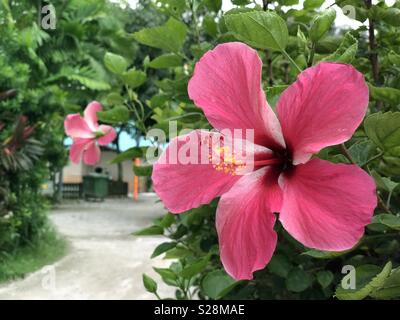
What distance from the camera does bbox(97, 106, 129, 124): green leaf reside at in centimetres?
123

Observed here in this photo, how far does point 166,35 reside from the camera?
1.06 meters

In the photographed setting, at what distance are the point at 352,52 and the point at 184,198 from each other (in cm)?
25

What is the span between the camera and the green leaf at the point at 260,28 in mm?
554

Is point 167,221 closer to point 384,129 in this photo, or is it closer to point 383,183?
point 383,183

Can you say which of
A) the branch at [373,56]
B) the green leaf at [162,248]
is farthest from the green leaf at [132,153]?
the branch at [373,56]

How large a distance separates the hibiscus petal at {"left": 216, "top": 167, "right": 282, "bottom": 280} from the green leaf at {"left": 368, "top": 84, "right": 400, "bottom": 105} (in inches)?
8.4

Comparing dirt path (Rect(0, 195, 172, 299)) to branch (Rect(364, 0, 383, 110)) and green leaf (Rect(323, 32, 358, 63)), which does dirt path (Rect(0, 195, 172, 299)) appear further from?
green leaf (Rect(323, 32, 358, 63))

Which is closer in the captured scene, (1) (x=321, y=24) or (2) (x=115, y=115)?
(1) (x=321, y=24)

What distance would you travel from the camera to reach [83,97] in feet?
37.4

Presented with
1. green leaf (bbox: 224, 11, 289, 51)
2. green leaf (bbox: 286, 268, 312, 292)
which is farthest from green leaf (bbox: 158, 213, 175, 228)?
green leaf (bbox: 224, 11, 289, 51)

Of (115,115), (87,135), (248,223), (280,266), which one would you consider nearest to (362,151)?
(248,223)

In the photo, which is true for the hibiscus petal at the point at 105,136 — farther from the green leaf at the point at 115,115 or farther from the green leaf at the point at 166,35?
the green leaf at the point at 166,35

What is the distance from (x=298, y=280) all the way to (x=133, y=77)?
63 cm
